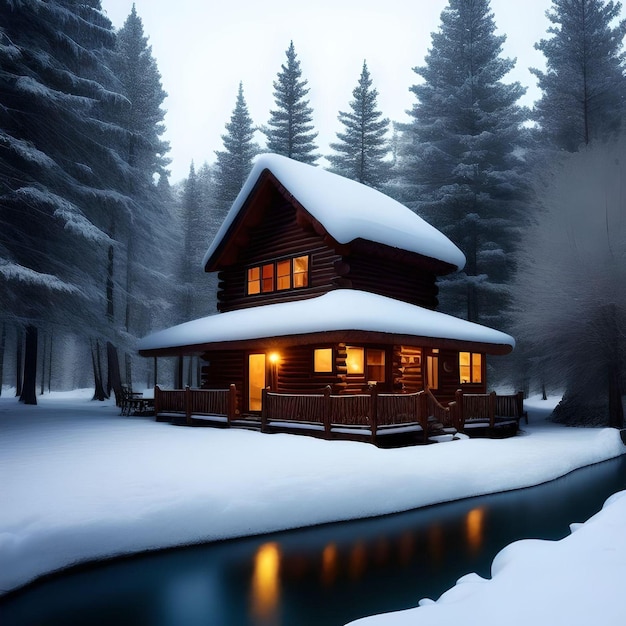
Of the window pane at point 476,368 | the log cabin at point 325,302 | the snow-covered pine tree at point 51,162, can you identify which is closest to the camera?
the log cabin at point 325,302

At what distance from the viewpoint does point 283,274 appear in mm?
22766

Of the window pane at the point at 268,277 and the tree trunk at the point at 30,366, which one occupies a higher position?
the window pane at the point at 268,277

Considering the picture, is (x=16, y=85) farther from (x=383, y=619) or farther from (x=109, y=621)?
(x=383, y=619)

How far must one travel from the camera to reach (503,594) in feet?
19.1

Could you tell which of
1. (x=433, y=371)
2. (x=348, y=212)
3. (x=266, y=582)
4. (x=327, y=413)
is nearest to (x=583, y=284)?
(x=433, y=371)

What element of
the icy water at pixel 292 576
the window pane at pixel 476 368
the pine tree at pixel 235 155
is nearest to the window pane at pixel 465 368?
the window pane at pixel 476 368

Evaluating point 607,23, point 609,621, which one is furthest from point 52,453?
point 607,23

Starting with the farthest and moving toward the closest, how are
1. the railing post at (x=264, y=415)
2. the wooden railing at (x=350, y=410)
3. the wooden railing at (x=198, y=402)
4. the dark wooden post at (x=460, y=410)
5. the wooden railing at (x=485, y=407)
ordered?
1. the wooden railing at (x=198, y=402)
2. the wooden railing at (x=485, y=407)
3. the dark wooden post at (x=460, y=410)
4. the railing post at (x=264, y=415)
5. the wooden railing at (x=350, y=410)

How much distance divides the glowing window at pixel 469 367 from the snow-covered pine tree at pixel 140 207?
61.8 feet

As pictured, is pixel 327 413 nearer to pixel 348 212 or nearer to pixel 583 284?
pixel 348 212

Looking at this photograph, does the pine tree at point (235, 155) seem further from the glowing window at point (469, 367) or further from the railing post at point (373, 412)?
the railing post at point (373, 412)

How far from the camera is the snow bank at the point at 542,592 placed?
16.8 ft

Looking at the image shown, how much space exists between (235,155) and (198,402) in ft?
100

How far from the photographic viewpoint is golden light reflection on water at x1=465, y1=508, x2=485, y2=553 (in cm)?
926
